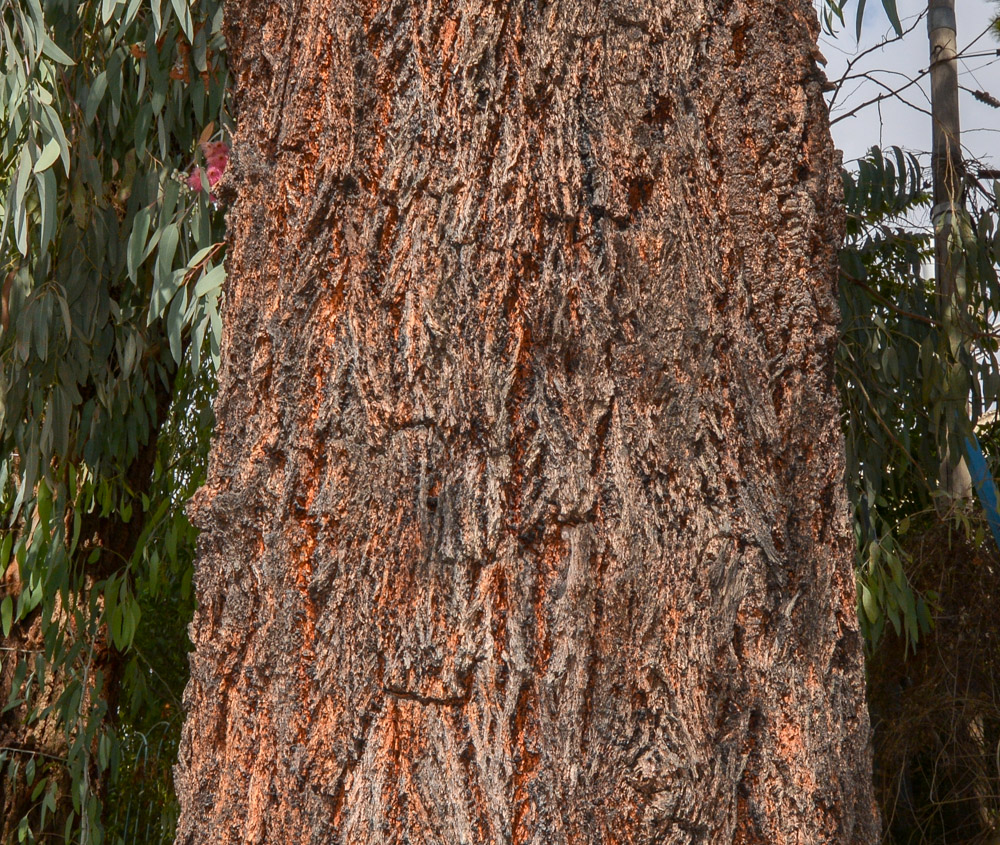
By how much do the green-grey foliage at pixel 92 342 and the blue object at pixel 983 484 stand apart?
208cm

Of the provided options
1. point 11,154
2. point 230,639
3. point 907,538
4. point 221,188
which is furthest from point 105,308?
point 907,538

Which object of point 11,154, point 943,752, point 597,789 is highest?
point 11,154

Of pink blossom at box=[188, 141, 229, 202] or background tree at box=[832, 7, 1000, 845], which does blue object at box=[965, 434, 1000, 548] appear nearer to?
background tree at box=[832, 7, 1000, 845]

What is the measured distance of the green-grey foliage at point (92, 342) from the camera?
196 centimetres

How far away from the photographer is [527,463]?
0.73m

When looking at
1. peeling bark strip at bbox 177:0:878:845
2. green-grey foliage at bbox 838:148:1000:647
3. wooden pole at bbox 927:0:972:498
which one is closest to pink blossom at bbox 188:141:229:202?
peeling bark strip at bbox 177:0:878:845

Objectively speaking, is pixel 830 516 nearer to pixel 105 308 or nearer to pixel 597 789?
pixel 597 789

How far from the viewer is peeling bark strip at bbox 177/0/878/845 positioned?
0.71 m

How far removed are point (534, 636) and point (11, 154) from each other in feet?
6.50

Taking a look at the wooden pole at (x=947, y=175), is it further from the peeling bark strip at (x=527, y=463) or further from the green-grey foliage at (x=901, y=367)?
the peeling bark strip at (x=527, y=463)

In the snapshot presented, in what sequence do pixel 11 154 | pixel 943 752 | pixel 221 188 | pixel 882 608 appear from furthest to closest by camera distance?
1. pixel 943 752
2. pixel 882 608
3. pixel 11 154
4. pixel 221 188

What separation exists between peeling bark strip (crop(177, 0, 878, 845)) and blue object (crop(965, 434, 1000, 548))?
86.9 inches

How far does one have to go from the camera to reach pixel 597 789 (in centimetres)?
70

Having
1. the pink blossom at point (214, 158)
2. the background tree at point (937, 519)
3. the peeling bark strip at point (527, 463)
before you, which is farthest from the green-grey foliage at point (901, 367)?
the peeling bark strip at point (527, 463)
